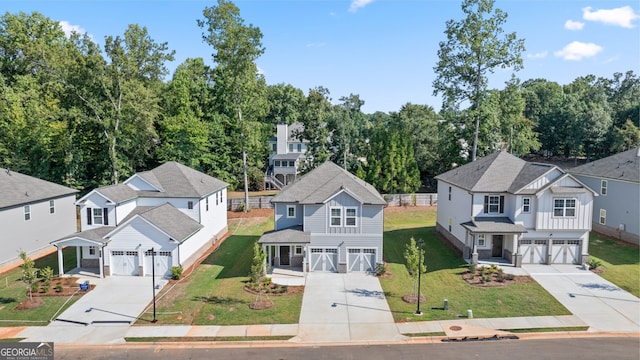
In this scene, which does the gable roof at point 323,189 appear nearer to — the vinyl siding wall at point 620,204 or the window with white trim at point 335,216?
the window with white trim at point 335,216

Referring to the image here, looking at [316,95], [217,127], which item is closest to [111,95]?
[217,127]

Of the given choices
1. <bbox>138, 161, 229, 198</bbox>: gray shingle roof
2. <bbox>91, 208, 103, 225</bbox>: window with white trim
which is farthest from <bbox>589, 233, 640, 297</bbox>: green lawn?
<bbox>91, 208, 103, 225</bbox>: window with white trim

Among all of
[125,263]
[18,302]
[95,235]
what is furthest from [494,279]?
[18,302]

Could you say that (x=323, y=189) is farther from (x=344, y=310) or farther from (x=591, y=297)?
(x=591, y=297)

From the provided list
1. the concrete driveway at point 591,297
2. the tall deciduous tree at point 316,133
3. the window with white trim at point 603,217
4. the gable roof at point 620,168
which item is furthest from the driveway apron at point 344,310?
the tall deciduous tree at point 316,133

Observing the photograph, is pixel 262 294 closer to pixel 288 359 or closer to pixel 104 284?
pixel 288 359

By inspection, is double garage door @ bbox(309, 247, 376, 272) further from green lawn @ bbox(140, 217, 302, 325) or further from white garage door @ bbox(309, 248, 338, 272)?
green lawn @ bbox(140, 217, 302, 325)
